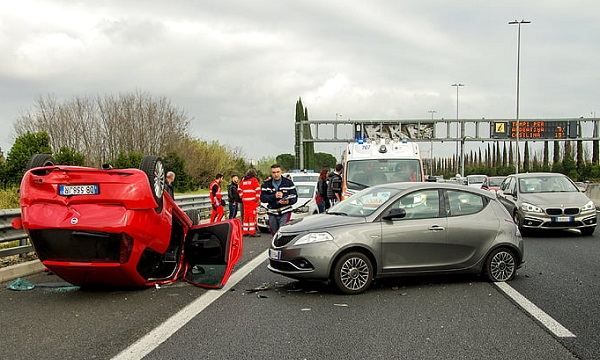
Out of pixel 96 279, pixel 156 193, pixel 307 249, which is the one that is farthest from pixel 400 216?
pixel 96 279

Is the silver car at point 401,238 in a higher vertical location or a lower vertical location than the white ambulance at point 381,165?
lower

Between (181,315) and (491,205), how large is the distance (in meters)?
4.78

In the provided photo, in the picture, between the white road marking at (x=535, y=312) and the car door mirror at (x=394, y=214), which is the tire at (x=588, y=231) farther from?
the car door mirror at (x=394, y=214)

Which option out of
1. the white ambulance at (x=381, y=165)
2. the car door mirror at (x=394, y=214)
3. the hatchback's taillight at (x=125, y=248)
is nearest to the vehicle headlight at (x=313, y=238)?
the car door mirror at (x=394, y=214)

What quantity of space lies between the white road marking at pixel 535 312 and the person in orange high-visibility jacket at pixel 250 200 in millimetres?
8503

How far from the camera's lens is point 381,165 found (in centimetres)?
1578

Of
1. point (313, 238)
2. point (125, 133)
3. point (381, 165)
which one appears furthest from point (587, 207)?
point (125, 133)

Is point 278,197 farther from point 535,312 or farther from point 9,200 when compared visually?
point 9,200

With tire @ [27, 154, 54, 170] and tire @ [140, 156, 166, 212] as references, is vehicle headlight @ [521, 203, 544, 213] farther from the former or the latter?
tire @ [27, 154, 54, 170]

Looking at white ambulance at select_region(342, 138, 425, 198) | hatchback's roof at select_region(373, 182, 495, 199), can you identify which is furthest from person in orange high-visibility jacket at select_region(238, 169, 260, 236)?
hatchback's roof at select_region(373, 182, 495, 199)

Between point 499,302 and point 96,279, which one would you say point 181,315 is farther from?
point 499,302

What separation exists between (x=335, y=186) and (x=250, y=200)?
2.37 metres

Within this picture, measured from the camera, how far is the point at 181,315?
7273mm

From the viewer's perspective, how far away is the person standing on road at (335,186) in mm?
15586
